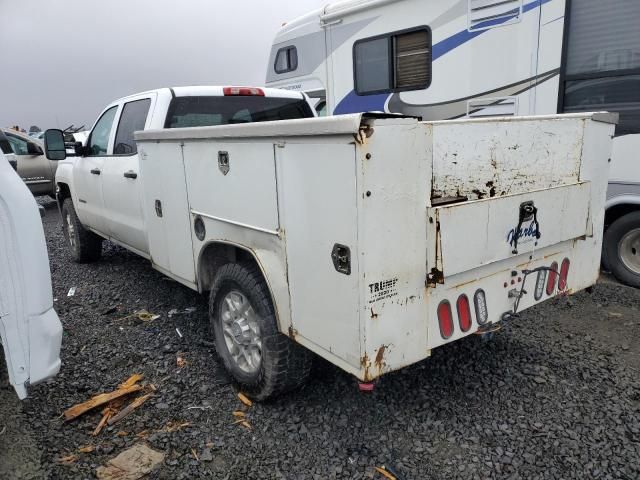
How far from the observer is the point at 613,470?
2439mm

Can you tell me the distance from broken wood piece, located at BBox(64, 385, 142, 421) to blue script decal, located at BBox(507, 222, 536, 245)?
247 centimetres

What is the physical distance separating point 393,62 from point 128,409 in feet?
16.0

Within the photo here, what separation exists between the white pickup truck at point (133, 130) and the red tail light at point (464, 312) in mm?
2697

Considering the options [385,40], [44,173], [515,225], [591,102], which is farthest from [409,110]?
[44,173]

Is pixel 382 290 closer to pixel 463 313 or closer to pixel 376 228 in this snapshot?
pixel 376 228

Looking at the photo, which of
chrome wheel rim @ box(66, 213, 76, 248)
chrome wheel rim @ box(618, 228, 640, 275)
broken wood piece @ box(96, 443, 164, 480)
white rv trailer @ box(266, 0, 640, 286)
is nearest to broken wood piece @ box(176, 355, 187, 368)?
broken wood piece @ box(96, 443, 164, 480)

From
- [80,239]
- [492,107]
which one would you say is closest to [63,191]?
Result: [80,239]

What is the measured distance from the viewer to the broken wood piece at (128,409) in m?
3.02

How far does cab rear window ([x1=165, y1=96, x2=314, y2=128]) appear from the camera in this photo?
423cm

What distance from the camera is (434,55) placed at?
575cm

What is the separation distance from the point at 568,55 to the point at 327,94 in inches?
127

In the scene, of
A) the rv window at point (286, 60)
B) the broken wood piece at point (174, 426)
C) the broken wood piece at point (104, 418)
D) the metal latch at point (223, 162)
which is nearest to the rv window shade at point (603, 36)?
the metal latch at point (223, 162)

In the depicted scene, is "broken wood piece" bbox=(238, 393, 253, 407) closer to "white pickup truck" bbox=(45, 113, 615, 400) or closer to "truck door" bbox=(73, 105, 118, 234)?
"white pickup truck" bbox=(45, 113, 615, 400)

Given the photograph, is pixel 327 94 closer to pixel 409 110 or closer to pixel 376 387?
pixel 409 110
